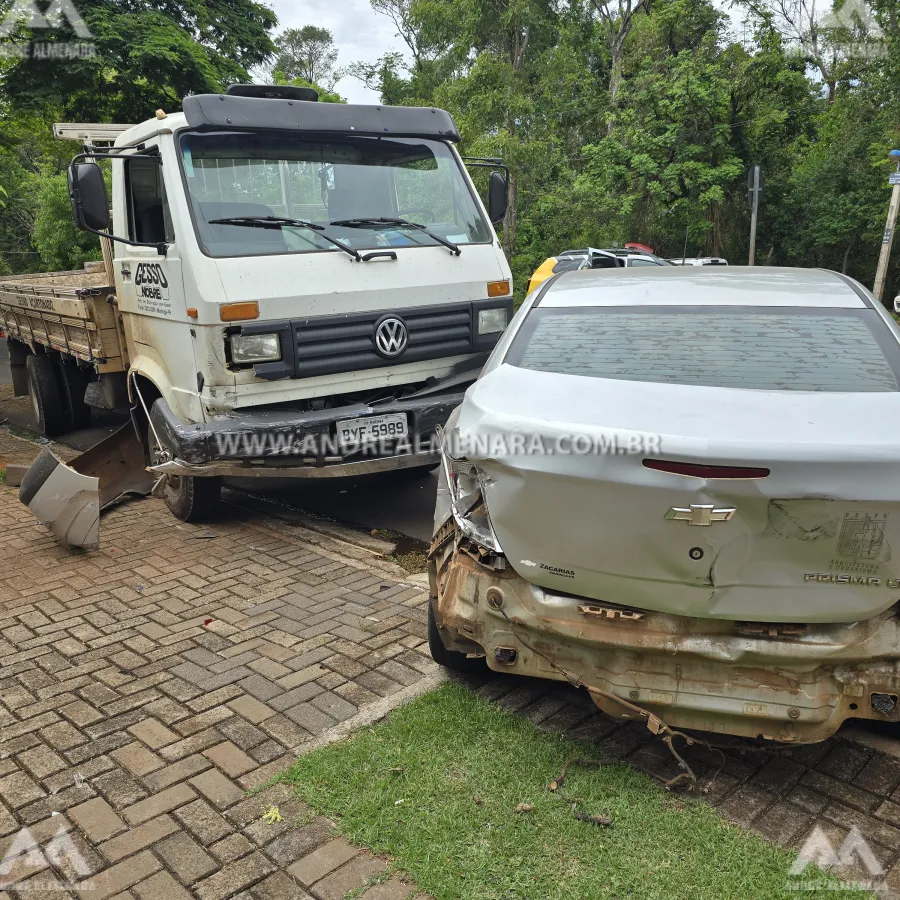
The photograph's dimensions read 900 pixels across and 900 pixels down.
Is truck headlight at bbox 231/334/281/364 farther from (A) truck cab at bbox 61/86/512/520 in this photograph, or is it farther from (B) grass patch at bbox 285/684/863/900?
(B) grass patch at bbox 285/684/863/900

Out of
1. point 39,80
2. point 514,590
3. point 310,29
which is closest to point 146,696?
point 514,590

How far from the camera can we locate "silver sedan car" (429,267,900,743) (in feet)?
7.44

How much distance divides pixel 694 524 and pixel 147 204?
4495mm

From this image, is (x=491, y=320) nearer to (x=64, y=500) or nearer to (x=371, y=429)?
(x=371, y=429)

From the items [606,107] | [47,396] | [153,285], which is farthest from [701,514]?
[606,107]

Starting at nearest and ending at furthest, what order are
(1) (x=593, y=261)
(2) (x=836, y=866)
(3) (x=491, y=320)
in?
(2) (x=836, y=866)
(3) (x=491, y=320)
(1) (x=593, y=261)

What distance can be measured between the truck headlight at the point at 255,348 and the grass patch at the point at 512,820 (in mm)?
2485

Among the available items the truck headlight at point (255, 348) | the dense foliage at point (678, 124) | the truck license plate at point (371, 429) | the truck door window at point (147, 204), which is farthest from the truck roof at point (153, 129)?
the dense foliage at point (678, 124)

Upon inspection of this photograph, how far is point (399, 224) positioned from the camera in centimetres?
538

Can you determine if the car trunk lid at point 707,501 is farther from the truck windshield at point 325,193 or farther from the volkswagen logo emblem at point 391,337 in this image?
the truck windshield at point 325,193

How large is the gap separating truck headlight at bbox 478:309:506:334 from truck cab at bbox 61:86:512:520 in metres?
0.01

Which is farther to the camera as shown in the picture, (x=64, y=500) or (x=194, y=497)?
(x=194, y=497)

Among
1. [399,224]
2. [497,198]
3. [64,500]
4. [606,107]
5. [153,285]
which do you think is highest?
[606,107]

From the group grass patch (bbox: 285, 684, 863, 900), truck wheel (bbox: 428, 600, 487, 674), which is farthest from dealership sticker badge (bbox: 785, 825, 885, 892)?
truck wheel (bbox: 428, 600, 487, 674)
